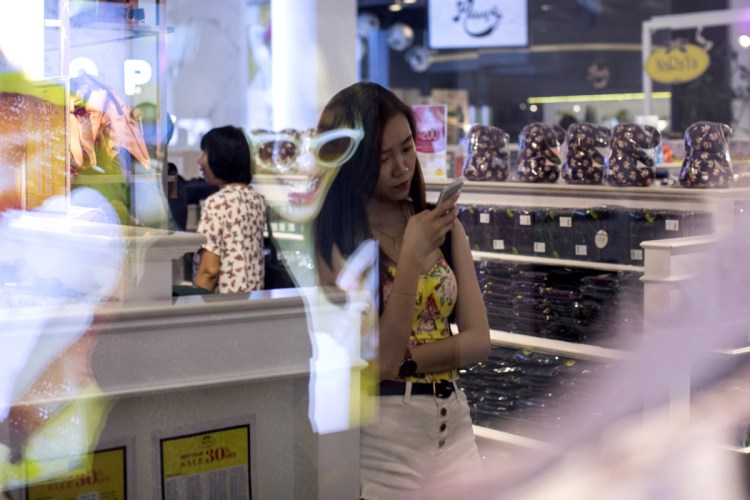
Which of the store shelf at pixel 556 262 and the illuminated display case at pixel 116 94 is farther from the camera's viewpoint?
the store shelf at pixel 556 262

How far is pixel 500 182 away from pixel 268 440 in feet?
6.43

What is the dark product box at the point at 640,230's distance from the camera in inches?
113

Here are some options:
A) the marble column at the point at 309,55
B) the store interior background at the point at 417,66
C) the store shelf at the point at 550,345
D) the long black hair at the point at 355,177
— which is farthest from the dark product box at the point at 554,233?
the marble column at the point at 309,55

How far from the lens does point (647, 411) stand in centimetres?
41

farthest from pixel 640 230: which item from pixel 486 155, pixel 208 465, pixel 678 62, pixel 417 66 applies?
pixel 417 66

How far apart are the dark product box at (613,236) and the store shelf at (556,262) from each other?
0.7 inches

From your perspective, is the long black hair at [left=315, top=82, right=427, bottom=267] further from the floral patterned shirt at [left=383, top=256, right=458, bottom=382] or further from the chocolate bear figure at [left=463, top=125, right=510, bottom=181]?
the chocolate bear figure at [left=463, top=125, right=510, bottom=181]

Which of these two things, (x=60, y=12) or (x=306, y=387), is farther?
(x=60, y=12)

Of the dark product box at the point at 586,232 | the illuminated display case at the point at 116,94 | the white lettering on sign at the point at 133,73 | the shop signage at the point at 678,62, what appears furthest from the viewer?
the shop signage at the point at 678,62

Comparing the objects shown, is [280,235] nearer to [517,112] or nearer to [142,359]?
[142,359]

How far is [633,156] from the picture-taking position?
3.04m

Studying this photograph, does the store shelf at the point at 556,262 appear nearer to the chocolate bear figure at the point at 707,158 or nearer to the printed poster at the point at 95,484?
the chocolate bear figure at the point at 707,158

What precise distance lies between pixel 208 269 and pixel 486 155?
1.09 metres

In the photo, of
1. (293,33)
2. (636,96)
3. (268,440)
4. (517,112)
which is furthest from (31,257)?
(517,112)
